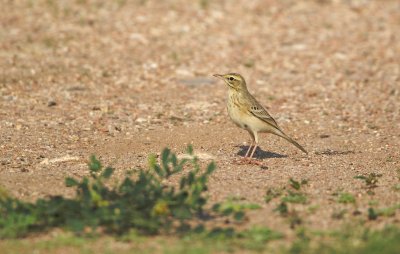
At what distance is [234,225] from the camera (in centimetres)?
720

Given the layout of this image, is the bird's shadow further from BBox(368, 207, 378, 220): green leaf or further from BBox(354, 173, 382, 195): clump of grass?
BBox(368, 207, 378, 220): green leaf

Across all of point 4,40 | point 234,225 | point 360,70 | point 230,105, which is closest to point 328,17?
point 360,70

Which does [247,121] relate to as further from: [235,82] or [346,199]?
[346,199]

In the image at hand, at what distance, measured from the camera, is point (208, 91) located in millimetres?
13891

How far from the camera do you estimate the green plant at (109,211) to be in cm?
686

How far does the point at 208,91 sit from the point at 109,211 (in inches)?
281

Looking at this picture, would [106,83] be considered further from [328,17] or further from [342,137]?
[328,17]

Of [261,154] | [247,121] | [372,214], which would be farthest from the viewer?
[261,154]

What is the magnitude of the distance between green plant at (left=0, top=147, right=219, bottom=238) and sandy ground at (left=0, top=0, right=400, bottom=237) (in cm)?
74

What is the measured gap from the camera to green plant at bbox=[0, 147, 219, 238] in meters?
6.86

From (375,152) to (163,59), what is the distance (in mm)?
5782

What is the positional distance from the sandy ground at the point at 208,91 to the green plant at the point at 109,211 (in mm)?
744

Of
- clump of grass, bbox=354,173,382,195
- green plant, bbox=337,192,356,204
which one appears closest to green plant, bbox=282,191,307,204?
green plant, bbox=337,192,356,204

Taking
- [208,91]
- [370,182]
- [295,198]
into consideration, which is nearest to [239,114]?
[370,182]
